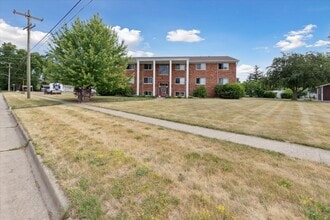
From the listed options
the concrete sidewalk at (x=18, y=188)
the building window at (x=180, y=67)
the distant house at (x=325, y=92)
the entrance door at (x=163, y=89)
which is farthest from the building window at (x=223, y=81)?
the concrete sidewalk at (x=18, y=188)

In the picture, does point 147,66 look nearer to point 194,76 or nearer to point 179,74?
point 179,74

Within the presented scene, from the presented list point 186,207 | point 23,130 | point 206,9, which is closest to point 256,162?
point 186,207

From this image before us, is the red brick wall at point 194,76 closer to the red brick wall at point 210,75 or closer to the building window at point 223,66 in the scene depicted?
the red brick wall at point 210,75

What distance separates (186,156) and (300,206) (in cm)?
242

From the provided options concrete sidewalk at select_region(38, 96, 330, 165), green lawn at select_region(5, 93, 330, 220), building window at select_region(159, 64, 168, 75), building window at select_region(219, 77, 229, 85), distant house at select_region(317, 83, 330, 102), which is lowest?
green lawn at select_region(5, 93, 330, 220)

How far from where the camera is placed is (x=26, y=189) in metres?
4.07

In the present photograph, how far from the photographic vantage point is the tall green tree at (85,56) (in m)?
19.0

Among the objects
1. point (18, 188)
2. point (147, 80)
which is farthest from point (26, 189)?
point (147, 80)

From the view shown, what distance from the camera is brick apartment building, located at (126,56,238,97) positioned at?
34.9 m

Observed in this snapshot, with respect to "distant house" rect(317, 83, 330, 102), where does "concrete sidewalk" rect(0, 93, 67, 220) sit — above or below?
below

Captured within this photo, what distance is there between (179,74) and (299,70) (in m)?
19.8

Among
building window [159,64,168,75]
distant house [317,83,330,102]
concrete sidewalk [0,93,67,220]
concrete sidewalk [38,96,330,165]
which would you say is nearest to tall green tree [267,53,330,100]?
distant house [317,83,330,102]

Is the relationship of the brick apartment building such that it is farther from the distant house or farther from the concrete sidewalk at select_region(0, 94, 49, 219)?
the concrete sidewalk at select_region(0, 94, 49, 219)

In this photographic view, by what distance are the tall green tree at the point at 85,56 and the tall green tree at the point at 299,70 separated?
31.0 metres
